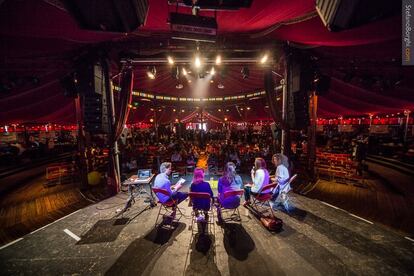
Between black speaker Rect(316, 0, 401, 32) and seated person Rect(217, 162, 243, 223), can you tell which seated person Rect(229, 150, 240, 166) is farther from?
black speaker Rect(316, 0, 401, 32)

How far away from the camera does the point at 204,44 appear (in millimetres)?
5191

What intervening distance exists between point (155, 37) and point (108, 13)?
3.22 meters

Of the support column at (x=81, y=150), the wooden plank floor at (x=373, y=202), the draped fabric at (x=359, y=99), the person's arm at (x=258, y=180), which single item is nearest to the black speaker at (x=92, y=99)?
the support column at (x=81, y=150)

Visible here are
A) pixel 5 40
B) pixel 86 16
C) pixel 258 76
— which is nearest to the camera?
pixel 86 16

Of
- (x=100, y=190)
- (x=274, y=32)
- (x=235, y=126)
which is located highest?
(x=274, y=32)

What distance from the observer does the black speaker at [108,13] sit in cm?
190

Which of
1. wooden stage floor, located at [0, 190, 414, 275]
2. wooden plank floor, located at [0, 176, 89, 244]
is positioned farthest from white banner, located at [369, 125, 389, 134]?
wooden plank floor, located at [0, 176, 89, 244]

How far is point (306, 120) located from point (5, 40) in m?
6.79

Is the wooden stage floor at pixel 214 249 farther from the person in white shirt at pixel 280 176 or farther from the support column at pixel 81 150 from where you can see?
the support column at pixel 81 150

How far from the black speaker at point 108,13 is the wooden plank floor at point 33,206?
165 inches

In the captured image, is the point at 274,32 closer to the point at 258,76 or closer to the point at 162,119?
the point at 258,76

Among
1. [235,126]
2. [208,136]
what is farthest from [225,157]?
[235,126]

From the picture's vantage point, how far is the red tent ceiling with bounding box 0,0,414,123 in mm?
2770

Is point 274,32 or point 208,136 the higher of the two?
point 274,32
